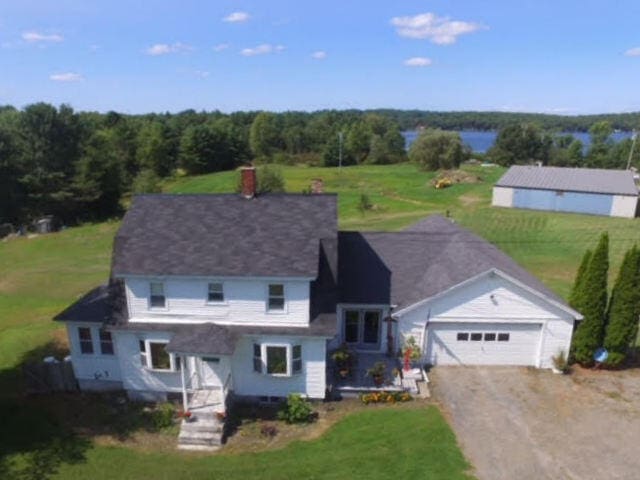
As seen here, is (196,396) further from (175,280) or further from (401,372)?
(401,372)

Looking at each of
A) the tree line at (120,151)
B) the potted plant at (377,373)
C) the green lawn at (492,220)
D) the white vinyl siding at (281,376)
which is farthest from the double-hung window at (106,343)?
the tree line at (120,151)

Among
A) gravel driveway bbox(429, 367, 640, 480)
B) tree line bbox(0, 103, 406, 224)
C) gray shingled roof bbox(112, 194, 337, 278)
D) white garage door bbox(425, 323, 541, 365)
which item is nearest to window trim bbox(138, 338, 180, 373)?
gray shingled roof bbox(112, 194, 337, 278)

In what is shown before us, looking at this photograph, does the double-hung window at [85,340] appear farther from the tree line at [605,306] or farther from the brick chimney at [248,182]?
the tree line at [605,306]

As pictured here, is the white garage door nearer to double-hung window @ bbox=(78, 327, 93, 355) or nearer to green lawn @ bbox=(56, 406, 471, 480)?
green lawn @ bbox=(56, 406, 471, 480)

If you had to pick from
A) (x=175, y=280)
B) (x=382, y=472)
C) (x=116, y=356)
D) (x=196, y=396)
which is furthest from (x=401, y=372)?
(x=116, y=356)

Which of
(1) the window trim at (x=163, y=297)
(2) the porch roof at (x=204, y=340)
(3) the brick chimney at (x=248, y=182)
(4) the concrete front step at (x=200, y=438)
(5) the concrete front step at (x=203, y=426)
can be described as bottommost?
(4) the concrete front step at (x=200, y=438)

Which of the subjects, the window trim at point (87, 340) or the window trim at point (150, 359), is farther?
the window trim at point (87, 340)

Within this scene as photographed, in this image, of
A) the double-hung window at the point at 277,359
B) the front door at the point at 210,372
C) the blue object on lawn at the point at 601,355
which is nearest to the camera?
the double-hung window at the point at 277,359
